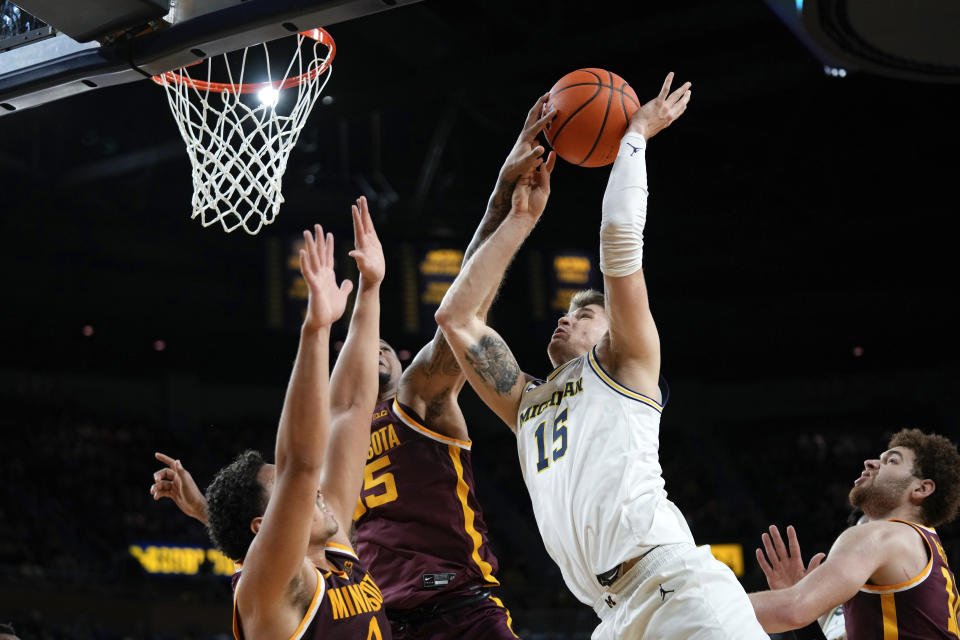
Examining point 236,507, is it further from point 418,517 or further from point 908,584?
point 908,584

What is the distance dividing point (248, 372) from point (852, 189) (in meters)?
11.6

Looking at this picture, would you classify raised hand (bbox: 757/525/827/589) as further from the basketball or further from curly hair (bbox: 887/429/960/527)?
the basketball

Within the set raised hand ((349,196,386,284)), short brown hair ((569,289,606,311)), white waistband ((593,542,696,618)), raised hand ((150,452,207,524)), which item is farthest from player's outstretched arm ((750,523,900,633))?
raised hand ((150,452,207,524))

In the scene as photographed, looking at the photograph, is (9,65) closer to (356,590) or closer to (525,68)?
(356,590)

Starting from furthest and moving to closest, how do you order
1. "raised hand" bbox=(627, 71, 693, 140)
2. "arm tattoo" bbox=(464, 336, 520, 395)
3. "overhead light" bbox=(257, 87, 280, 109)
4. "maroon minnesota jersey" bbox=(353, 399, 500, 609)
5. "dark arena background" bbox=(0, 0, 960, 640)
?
"dark arena background" bbox=(0, 0, 960, 640), "overhead light" bbox=(257, 87, 280, 109), "maroon minnesota jersey" bbox=(353, 399, 500, 609), "arm tattoo" bbox=(464, 336, 520, 395), "raised hand" bbox=(627, 71, 693, 140)

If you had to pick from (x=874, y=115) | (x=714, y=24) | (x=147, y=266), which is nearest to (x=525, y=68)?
(x=714, y=24)

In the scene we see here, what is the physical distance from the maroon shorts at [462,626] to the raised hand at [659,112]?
75.0 inches

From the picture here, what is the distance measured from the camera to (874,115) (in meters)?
16.0

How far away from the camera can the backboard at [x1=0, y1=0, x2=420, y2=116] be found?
3.79 meters

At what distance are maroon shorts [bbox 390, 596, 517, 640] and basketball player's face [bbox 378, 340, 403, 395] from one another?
1.07 metres

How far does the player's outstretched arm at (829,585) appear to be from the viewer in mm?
3650

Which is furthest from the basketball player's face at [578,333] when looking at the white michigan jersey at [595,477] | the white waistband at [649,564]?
the white waistband at [649,564]

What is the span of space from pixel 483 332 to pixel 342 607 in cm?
119

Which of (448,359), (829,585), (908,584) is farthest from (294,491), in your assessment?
(908,584)
